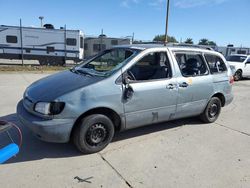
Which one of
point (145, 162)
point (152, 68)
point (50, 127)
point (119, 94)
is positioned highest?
point (152, 68)

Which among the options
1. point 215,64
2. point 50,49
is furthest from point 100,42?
point 215,64

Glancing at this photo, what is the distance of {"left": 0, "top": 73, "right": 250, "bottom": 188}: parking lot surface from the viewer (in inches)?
127

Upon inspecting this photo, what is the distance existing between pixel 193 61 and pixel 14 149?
12.5 feet

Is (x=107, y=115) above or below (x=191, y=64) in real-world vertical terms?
below

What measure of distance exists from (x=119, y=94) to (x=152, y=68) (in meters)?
1.00

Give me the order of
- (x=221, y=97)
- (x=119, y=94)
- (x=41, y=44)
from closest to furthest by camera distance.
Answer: (x=119, y=94) → (x=221, y=97) → (x=41, y=44)

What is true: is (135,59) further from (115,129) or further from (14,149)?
(14,149)

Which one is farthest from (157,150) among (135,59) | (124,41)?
(124,41)

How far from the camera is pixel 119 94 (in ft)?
12.9

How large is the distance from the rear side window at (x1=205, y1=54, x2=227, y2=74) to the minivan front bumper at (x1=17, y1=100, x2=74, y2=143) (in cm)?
339

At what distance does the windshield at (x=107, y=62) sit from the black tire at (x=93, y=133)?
2.51 feet

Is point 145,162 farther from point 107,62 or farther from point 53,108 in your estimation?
point 107,62

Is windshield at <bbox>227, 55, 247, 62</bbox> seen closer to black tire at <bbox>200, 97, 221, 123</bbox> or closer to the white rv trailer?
black tire at <bbox>200, 97, 221, 123</bbox>

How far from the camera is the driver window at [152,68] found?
4257mm
